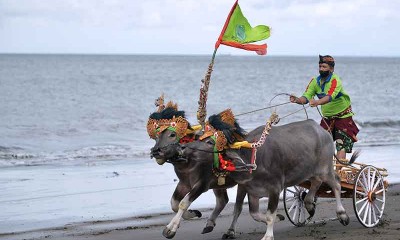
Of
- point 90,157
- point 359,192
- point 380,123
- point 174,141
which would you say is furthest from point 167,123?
point 380,123

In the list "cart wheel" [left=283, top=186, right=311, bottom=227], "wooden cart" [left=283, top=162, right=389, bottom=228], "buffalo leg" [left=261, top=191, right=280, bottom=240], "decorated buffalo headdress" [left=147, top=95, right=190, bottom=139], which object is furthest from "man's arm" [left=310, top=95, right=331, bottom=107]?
"decorated buffalo headdress" [left=147, top=95, right=190, bottom=139]

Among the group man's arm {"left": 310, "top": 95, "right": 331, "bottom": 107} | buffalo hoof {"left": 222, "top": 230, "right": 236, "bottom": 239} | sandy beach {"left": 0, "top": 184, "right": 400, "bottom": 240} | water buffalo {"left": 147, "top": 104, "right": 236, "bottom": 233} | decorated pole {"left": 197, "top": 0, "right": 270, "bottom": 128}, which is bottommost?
sandy beach {"left": 0, "top": 184, "right": 400, "bottom": 240}

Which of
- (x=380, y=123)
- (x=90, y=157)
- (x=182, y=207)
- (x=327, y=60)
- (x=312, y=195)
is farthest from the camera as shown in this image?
(x=380, y=123)

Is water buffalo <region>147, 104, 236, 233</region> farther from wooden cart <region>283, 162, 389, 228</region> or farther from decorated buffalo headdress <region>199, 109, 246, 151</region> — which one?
wooden cart <region>283, 162, 389, 228</region>

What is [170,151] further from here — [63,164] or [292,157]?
[63,164]

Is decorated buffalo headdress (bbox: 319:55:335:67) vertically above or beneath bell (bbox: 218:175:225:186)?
above

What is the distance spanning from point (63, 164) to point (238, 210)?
1011 centimetres

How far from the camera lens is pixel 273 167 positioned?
9938mm

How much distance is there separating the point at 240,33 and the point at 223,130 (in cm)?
144

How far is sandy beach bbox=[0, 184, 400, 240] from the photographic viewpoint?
10.7m

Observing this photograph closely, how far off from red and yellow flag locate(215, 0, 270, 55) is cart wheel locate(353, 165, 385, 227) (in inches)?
88.8

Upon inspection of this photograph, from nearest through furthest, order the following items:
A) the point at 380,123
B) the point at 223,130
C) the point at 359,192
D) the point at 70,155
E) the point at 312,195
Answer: the point at 223,130 < the point at 312,195 < the point at 359,192 < the point at 70,155 < the point at 380,123

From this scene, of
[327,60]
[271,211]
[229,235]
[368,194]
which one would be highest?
[327,60]

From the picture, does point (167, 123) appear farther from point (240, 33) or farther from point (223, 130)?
point (240, 33)
